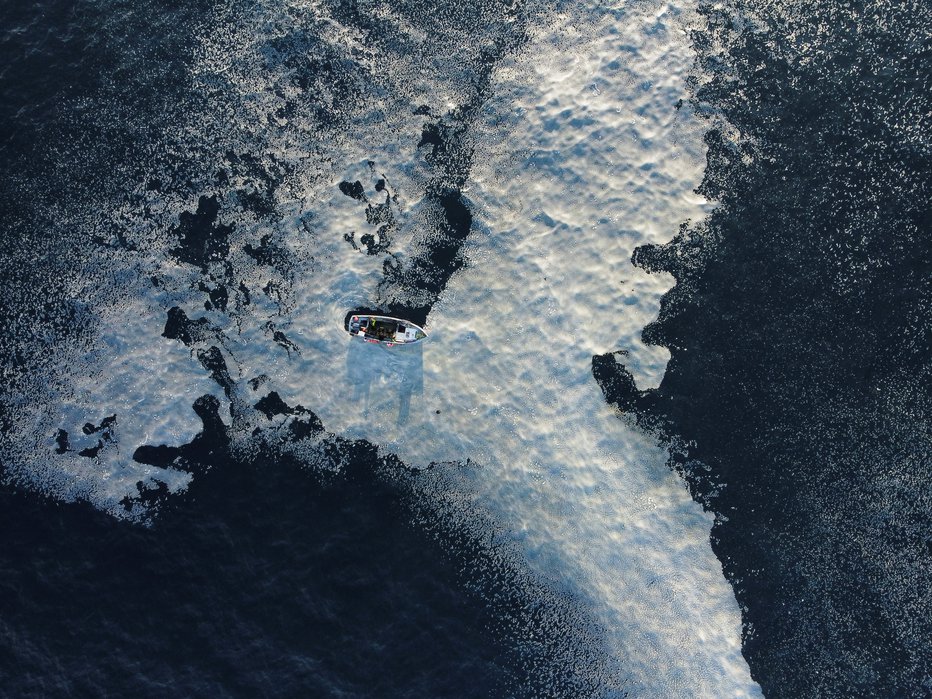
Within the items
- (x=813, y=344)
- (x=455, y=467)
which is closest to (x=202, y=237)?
(x=455, y=467)

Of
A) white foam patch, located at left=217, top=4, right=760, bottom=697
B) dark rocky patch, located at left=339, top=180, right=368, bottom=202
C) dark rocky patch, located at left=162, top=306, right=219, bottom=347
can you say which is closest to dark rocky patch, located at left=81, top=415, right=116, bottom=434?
dark rocky patch, located at left=162, top=306, right=219, bottom=347

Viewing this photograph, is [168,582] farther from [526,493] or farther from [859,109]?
[859,109]

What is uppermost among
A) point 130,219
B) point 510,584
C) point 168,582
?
point 130,219

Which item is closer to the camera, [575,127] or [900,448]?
[900,448]

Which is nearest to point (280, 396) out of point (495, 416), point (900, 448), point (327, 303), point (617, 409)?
point (327, 303)

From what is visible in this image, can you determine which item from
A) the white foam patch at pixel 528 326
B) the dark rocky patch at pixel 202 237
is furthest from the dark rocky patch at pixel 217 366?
the dark rocky patch at pixel 202 237

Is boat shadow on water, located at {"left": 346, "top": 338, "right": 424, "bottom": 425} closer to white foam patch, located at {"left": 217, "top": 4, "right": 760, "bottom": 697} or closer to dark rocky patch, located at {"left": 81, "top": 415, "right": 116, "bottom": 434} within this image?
white foam patch, located at {"left": 217, "top": 4, "right": 760, "bottom": 697}
